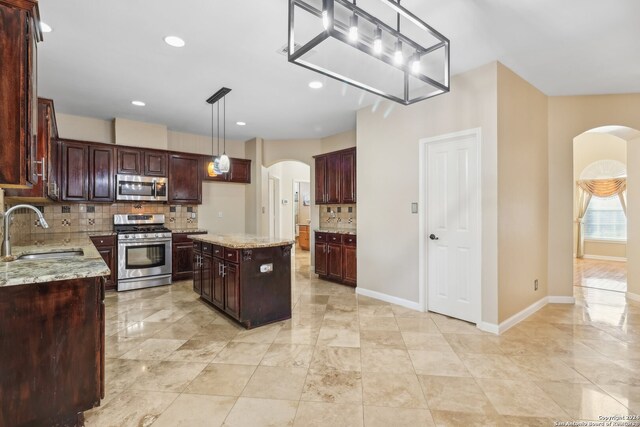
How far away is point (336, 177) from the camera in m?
5.41

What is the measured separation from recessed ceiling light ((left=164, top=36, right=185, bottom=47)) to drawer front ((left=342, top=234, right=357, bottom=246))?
3.32 metres

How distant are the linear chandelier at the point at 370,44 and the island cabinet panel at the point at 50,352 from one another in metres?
1.83

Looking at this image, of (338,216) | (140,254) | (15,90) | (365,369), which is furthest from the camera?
(338,216)

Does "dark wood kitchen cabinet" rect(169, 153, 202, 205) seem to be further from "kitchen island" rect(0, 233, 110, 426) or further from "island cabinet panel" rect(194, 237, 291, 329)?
"kitchen island" rect(0, 233, 110, 426)

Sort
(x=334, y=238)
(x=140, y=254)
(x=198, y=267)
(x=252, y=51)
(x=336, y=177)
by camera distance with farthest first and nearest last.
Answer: (x=336, y=177)
(x=334, y=238)
(x=140, y=254)
(x=198, y=267)
(x=252, y=51)

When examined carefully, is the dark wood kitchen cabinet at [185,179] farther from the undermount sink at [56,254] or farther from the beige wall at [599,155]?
the beige wall at [599,155]

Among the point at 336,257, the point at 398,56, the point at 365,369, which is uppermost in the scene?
the point at 398,56

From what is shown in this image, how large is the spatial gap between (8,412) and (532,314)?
4634 mm

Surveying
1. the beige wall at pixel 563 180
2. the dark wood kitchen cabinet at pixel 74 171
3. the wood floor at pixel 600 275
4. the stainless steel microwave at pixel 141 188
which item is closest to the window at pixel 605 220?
the wood floor at pixel 600 275

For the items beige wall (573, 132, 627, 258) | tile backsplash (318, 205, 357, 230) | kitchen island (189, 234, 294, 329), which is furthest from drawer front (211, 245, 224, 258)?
beige wall (573, 132, 627, 258)

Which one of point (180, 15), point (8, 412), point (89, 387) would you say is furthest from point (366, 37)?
point (8, 412)

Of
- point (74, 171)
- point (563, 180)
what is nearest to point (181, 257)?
point (74, 171)

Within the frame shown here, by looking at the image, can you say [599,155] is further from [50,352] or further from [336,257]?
[50,352]

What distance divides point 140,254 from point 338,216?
3.39 meters
